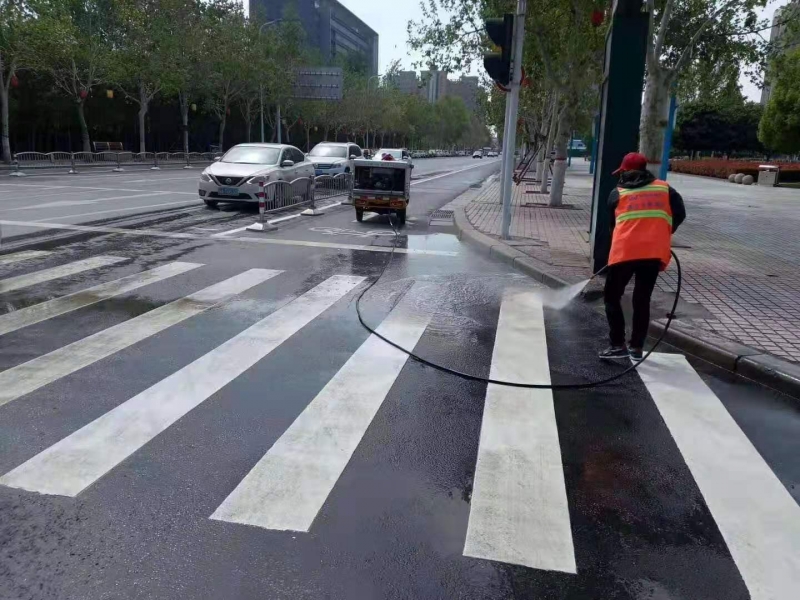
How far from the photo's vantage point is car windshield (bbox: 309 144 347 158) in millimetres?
26311

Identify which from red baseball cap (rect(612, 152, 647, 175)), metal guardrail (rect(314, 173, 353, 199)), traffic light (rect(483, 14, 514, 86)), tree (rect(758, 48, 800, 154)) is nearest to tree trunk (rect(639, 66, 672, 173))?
traffic light (rect(483, 14, 514, 86))

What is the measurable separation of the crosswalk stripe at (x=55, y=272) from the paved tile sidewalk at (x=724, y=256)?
643cm

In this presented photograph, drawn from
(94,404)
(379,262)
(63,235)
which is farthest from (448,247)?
(94,404)

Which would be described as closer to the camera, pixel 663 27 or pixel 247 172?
pixel 663 27

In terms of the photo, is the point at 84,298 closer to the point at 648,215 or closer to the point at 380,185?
the point at 648,215

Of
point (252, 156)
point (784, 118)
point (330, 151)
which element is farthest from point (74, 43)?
point (784, 118)

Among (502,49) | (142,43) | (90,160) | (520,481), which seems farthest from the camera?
(142,43)

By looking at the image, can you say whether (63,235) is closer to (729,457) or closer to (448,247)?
(448,247)

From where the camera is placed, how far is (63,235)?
11.6m

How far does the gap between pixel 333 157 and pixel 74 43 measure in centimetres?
2014

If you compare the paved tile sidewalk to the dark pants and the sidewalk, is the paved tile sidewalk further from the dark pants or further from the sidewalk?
the dark pants

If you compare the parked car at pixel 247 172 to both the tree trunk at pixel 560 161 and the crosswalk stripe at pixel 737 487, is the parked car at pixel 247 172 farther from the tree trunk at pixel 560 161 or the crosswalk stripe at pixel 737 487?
the crosswalk stripe at pixel 737 487

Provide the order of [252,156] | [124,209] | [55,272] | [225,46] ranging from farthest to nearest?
[225,46] → [252,156] → [124,209] → [55,272]

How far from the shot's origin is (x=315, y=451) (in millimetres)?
4027
